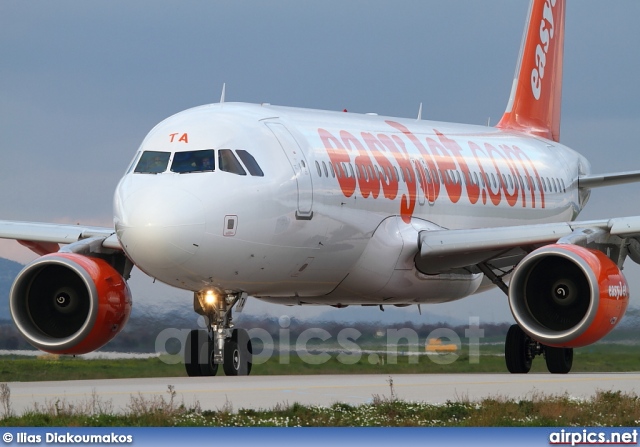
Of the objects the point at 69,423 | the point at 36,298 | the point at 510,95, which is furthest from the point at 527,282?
the point at 510,95

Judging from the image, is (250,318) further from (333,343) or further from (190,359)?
(190,359)

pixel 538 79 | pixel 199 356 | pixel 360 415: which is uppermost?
pixel 538 79

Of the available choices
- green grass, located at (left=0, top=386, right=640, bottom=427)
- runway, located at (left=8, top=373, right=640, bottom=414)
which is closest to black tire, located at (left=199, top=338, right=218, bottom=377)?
runway, located at (left=8, top=373, right=640, bottom=414)

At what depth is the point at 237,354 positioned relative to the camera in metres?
21.1

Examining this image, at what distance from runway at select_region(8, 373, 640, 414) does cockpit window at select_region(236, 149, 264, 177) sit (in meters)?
2.85

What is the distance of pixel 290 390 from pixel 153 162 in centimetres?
451

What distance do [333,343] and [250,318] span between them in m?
2.07

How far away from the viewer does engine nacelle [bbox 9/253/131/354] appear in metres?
21.4

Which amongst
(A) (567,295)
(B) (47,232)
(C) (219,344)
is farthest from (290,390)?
(B) (47,232)

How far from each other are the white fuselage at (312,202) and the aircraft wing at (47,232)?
115 inches

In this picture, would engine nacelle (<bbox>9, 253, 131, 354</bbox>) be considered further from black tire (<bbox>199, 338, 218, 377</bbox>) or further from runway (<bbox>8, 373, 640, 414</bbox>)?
runway (<bbox>8, 373, 640, 414</bbox>)

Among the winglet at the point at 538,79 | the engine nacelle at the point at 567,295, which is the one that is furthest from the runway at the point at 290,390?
the winglet at the point at 538,79

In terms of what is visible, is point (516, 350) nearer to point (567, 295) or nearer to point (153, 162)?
point (567, 295)

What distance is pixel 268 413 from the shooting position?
13.5 metres
